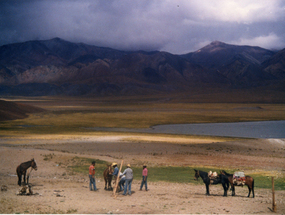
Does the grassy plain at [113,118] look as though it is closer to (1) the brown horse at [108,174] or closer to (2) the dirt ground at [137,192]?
(2) the dirt ground at [137,192]

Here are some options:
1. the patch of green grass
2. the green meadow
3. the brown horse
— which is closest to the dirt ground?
the brown horse

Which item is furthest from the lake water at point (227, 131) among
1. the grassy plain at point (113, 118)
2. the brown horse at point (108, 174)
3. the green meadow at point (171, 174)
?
the brown horse at point (108, 174)

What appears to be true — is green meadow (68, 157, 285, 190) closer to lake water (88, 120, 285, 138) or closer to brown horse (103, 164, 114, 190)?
brown horse (103, 164, 114, 190)

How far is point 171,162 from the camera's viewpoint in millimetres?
27938

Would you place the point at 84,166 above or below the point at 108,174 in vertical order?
below

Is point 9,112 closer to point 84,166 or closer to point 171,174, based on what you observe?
point 84,166

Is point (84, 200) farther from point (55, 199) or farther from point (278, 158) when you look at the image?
point (278, 158)

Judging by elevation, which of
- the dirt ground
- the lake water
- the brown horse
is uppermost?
the lake water

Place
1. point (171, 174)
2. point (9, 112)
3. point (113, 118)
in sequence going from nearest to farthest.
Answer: point (171, 174) → point (9, 112) → point (113, 118)

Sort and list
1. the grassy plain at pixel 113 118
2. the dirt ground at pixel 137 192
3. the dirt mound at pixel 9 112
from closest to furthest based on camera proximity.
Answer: the dirt ground at pixel 137 192 → the grassy plain at pixel 113 118 → the dirt mound at pixel 9 112

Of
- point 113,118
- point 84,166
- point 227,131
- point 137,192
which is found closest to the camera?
point 137,192

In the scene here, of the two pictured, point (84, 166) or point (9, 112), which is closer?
point (84, 166)

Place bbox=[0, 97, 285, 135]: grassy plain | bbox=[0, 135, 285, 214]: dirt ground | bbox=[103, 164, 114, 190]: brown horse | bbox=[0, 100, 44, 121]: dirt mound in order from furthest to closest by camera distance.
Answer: bbox=[0, 100, 44, 121]: dirt mound, bbox=[0, 97, 285, 135]: grassy plain, bbox=[103, 164, 114, 190]: brown horse, bbox=[0, 135, 285, 214]: dirt ground

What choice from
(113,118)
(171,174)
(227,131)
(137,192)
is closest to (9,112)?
(113,118)
